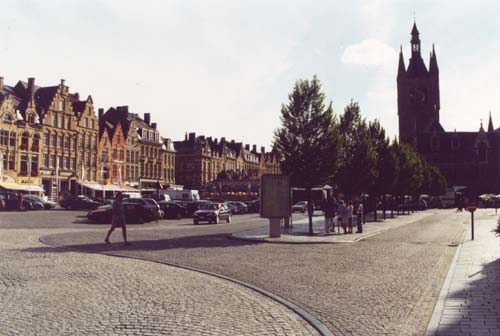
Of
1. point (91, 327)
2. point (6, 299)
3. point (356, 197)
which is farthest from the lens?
point (356, 197)

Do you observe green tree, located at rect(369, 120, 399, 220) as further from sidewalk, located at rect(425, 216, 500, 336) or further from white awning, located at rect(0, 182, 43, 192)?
white awning, located at rect(0, 182, 43, 192)

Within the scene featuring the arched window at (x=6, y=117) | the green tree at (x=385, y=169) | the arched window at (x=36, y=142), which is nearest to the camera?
the green tree at (x=385, y=169)

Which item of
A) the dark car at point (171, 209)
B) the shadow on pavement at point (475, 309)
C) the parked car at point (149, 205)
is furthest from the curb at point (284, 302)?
the dark car at point (171, 209)

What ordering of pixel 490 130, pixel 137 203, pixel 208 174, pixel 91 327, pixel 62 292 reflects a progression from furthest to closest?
pixel 490 130
pixel 208 174
pixel 137 203
pixel 62 292
pixel 91 327

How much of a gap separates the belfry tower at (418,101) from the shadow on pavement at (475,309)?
337ft

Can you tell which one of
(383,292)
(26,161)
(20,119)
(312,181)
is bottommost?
(383,292)

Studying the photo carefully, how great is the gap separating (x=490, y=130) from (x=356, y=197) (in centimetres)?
8608

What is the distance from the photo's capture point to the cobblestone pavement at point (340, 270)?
7.74 meters

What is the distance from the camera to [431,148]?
10725 cm

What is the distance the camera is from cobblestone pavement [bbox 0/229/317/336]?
22.3 feet

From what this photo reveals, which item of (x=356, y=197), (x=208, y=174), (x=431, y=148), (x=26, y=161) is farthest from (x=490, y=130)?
(x=26, y=161)

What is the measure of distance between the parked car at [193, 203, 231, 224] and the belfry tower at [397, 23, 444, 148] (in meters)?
79.5

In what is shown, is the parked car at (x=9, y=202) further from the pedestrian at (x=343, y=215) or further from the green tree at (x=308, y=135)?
the pedestrian at (x=343, y=215)

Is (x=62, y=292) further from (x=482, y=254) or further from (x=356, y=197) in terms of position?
(x=356, y=197)
